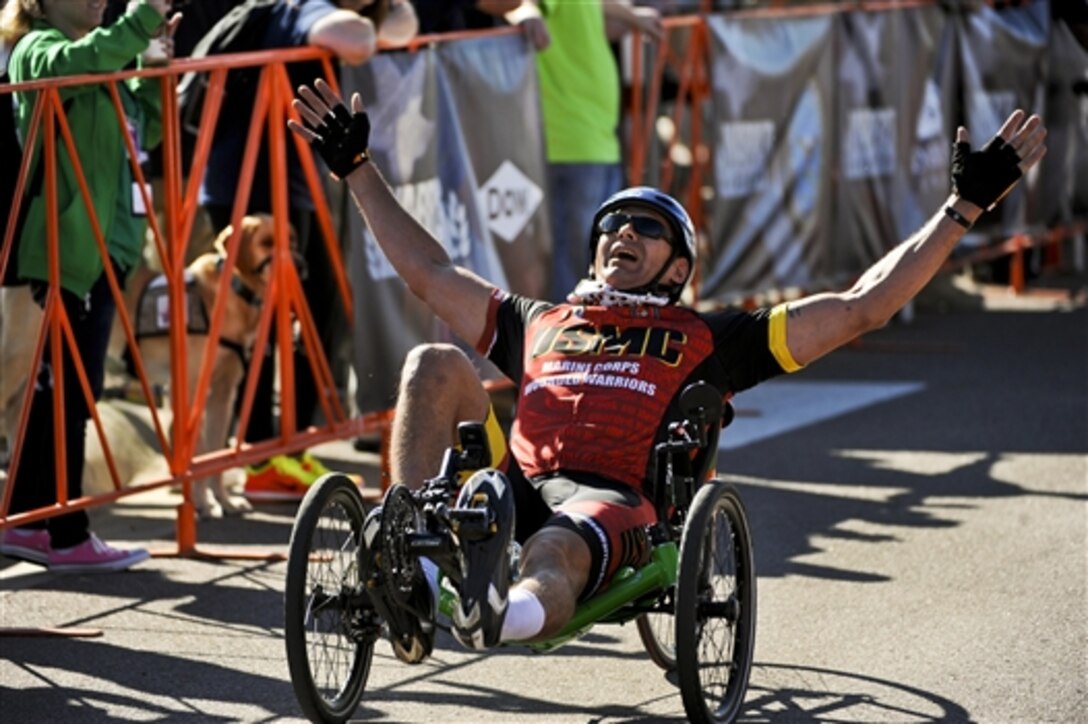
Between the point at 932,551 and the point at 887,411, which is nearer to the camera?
the point at 932,551

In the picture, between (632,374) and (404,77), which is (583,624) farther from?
(404,77)

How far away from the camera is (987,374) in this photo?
12109 mm

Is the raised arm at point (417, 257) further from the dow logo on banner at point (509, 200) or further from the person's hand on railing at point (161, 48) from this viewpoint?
the dow logo on banner at point (509, 200)

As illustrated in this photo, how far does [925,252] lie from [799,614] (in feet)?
4.88

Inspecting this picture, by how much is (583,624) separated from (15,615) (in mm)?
2237

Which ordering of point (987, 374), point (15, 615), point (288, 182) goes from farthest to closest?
point (987, 374)
point (288, 182)
point (15, 615)

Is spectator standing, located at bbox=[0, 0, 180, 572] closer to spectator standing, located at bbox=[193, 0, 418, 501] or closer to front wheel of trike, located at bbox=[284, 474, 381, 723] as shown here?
spectator standing, located at bbox=[193, 0, 418, 501]

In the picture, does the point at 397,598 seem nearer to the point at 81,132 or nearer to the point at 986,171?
the point at 986,171

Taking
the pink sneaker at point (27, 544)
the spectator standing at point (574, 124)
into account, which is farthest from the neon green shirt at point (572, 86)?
the pink sneaker at point (27, 544)

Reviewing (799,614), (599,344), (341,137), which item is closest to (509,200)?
(799,614)

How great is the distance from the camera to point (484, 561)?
5109 mm

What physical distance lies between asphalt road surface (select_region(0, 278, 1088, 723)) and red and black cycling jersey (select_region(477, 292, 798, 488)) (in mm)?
617

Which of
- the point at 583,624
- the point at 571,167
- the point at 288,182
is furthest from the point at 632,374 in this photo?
the point at 571,167

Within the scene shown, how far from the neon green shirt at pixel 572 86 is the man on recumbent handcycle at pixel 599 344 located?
4007mm
